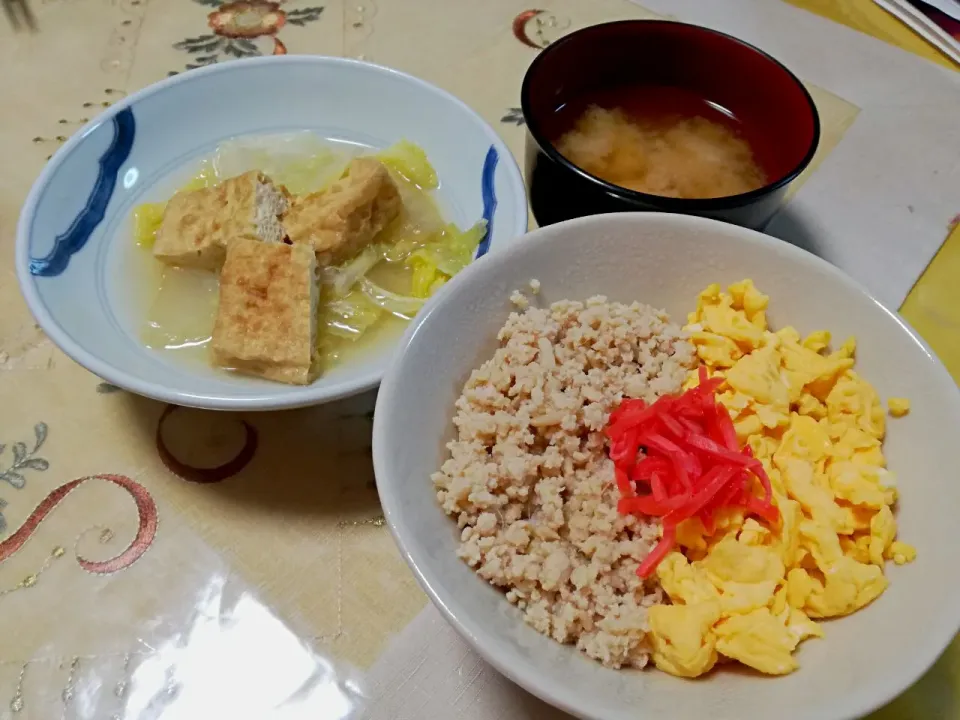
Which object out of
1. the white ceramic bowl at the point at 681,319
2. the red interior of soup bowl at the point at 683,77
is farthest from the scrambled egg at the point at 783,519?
the red interior of soup bowl at the point at 683,77

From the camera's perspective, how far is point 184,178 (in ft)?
4.56

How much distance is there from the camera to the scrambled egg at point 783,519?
0.74m

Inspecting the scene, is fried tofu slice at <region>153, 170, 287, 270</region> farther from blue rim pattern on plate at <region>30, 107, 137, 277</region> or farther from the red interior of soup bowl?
the red interior of soup bowl

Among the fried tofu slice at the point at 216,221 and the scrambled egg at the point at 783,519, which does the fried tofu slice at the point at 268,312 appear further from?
the scrambled egg at the point at 783,519

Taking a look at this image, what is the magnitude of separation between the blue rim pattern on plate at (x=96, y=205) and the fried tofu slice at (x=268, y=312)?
26 centimetres

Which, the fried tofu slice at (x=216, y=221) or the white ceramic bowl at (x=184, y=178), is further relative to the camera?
the fried tofu slice at (x=216, y=221)

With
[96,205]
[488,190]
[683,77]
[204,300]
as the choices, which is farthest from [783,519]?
[96,205]

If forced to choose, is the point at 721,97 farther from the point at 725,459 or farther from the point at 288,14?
the point at 288,14

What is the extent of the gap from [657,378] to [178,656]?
2.34 feet

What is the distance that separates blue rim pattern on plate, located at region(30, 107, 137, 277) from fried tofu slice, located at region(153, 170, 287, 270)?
121 millimetres

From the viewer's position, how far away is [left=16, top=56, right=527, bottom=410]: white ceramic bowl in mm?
1007

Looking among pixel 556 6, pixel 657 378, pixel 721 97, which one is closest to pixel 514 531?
pixel 657 378

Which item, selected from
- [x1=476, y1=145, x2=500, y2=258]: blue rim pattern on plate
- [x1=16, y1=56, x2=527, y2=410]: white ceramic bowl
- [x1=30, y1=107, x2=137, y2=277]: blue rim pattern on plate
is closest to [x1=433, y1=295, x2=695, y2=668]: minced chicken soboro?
[x1=16, y1=56, x2=527, y2=410]: white ceramic bowl

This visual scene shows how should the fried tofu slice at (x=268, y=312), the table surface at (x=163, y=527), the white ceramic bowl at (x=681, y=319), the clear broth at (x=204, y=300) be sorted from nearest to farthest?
the white ceramic bowl at (x=681, y=319), the table surface at (x=163, y=527), the fried tofu slice at (x=268, y=312), the clear broth at (x=204, y=300)
